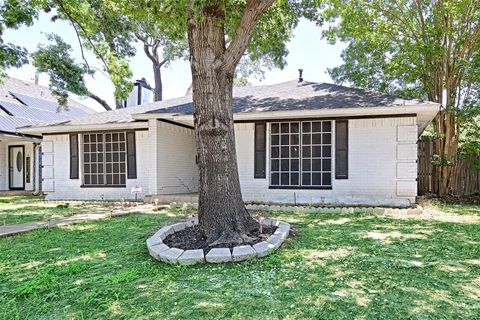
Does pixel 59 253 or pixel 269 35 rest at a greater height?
pixel 269 35

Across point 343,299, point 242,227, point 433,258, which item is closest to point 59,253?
point 242,227

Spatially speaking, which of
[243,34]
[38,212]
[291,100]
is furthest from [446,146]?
[38,212]

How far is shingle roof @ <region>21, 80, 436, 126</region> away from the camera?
8367 mm

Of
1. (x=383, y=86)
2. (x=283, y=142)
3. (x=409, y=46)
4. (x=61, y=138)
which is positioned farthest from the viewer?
(x=383, y=86)

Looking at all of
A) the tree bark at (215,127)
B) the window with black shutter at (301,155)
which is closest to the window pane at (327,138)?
the window with black shutter at (301,155)

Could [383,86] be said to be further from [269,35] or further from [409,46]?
[269,35]

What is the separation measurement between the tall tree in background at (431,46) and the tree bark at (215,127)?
738 cm

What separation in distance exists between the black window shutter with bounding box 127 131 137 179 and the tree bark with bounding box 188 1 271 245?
641 cm

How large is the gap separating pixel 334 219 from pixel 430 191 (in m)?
6.52

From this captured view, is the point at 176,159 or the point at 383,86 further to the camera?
the point at 383,86

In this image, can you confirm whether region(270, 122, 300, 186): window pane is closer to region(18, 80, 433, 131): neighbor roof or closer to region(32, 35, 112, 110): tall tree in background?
region(18, 80, 433, 131): neighbor roof

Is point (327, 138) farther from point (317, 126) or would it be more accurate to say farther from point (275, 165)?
point (275, 165)

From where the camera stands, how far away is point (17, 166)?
1521 cm

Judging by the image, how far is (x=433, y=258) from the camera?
3889 mm
